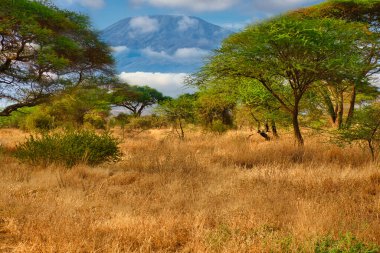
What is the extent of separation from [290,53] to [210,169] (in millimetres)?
5669

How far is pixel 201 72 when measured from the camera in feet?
47.6

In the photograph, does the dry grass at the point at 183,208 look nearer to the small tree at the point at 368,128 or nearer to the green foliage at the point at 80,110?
the small tree at the point at 368,128

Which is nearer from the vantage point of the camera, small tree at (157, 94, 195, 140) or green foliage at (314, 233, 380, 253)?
green foliage at (314, 233, 380, 253)

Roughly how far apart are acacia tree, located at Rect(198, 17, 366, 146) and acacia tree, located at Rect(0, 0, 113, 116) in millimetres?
5834

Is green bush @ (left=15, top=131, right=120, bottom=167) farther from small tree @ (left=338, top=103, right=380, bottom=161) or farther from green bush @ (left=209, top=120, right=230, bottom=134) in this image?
green bush @ (left=209, top=120, right=230, bottom=134)

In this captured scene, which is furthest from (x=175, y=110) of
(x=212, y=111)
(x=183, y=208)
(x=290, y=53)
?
(x=183, y=208)

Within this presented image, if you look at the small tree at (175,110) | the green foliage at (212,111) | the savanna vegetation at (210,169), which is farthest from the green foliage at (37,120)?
the green foliage at (212,111)

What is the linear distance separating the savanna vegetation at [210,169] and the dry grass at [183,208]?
0.10ft

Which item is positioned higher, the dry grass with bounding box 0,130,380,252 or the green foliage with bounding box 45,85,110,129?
the green foliage with bounding box 45,85,110,129

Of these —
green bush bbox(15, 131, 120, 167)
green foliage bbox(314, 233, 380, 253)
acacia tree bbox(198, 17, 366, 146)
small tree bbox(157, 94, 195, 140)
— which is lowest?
green foliage bbox(314, 233, 380, 253)

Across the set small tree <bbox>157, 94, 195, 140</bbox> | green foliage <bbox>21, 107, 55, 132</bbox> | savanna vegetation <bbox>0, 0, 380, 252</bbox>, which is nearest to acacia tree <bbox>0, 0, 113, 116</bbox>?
savanna vegetation <bbox>0, 0, 380, 252</bbox>

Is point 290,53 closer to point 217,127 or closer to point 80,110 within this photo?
point 217,127

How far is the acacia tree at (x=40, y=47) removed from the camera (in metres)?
13.7

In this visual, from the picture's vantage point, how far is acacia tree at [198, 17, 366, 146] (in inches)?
499
